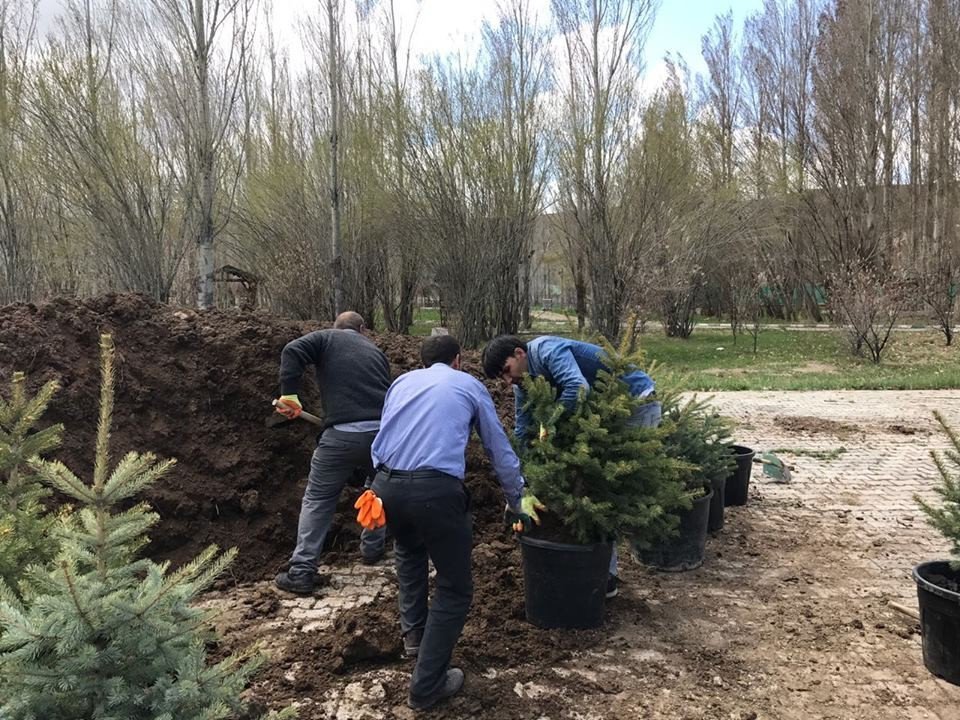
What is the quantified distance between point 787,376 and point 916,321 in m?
13.4

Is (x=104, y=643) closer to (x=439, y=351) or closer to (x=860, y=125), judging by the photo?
(x=439, y=351)

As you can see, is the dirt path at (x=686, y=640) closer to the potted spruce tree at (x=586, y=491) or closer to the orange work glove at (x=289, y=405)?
the potted spruce tree at (x=586, y=491)

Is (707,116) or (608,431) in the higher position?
(707,116)

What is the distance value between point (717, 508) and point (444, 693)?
315cm

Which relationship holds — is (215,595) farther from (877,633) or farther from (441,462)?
(877,633)

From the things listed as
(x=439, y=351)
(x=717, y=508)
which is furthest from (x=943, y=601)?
(x=439, y=351)

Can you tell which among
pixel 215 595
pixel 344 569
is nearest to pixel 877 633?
pixel 344 569

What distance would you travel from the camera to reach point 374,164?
18500 millimetres

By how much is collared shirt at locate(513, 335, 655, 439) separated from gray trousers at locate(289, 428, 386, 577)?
109cm

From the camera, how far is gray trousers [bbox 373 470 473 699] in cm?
302

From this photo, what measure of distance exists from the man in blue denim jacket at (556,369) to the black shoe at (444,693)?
1.23 meters

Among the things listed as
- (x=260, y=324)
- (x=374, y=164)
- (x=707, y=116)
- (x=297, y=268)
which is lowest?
(x=260, y=324)

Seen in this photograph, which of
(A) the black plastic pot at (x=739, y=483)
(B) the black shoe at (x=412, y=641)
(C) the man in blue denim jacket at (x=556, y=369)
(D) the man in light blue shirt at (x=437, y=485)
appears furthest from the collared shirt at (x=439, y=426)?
(A) the black plastic pot at (x=739, y=483)

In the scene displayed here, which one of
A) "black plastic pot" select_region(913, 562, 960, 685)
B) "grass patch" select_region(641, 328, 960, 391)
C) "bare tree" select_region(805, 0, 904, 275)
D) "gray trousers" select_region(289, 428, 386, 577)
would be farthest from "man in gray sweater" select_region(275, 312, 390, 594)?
"bare tree" select_region(805, 0, 904, 275)
